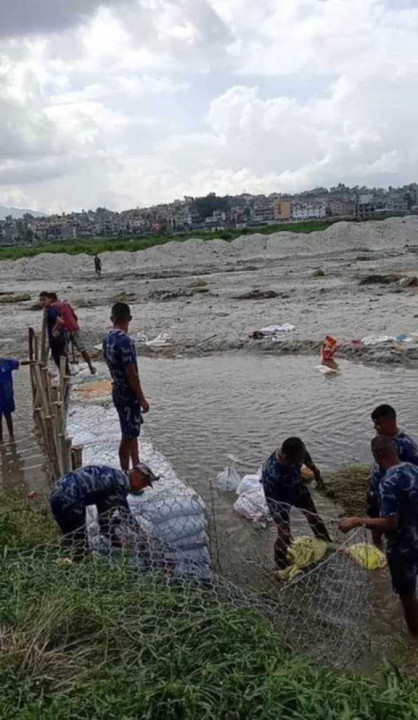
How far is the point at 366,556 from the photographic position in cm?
535

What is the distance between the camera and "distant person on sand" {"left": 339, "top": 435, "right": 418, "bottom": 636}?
14.1ft

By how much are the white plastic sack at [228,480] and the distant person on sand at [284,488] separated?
1.75 metres

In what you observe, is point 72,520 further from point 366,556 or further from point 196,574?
point 366,556

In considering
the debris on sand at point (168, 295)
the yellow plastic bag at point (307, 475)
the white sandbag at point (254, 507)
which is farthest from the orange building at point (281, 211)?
the white sandbag at point (254, 507)

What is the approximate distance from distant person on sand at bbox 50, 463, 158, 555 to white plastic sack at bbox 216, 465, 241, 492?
2.23 m

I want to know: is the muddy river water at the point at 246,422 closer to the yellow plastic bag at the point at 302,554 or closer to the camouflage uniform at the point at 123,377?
the yellow plastic bag at the point at 302,554

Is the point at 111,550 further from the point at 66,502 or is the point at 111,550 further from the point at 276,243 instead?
the point at 276,243

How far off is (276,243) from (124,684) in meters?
56.4

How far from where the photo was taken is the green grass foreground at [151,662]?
8.96ft

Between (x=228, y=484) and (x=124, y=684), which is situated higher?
(x=124, y=684)

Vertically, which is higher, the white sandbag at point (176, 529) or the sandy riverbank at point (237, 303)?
the white sandbag at point (176, 529)

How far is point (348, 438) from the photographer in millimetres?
8727

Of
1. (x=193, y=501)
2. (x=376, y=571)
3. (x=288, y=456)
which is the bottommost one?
(x=376, y=571)

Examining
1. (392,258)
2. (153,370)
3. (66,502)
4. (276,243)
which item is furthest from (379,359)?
(276,243)
